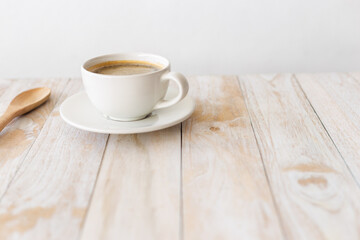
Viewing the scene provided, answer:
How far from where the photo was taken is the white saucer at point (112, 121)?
732 millimetres

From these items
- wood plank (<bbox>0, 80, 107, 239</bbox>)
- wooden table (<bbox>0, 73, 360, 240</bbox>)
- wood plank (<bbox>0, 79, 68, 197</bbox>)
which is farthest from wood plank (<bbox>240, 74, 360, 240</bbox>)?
wood plank (<bbox>0, 79, 68, 197</bbox>)

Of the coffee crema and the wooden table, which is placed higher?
the coffee crema

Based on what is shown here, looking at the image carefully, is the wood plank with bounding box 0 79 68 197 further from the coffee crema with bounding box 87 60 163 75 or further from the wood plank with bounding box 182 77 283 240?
the wood plank with bounding box 182 77 283 240

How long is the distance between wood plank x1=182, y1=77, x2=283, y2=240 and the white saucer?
28 millimetres

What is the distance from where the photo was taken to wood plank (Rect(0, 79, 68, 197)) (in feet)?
2.21

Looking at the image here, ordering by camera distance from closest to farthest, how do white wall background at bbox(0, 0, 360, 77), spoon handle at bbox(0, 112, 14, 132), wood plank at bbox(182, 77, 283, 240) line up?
wood plank at bbox(182, 77, 283, 240) < spoon handle at bbox(0, 112, 14, 132) < white wall background at bbox(0, 0, 360, 77)

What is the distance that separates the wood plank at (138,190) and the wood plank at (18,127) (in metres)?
0.13

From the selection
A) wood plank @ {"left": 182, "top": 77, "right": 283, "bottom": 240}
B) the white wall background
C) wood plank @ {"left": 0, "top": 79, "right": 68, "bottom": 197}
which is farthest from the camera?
the white wall background

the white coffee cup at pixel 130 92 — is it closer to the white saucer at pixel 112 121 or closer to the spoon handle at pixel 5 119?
the white saucer at pixel 112 121

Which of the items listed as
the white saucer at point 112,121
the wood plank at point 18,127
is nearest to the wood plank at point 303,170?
the white saucer at point 112,121

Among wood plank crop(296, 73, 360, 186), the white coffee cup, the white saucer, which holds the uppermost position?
the white coffee cup

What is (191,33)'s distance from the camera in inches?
50.1

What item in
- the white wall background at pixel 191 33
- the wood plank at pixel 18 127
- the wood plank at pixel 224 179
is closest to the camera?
the wood plank at pixel 224 179

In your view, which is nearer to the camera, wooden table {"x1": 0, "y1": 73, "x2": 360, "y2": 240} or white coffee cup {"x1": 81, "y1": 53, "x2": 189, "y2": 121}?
wooden table {"x1": 0, "y1": 73, "x2": 360, "y2": 240}
